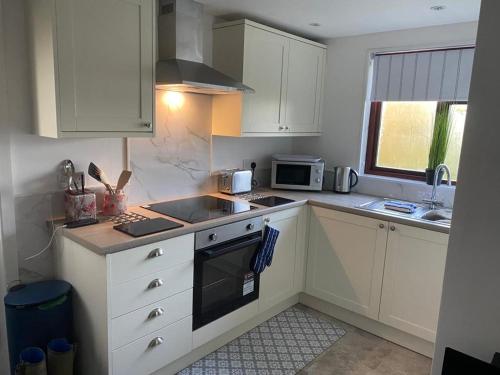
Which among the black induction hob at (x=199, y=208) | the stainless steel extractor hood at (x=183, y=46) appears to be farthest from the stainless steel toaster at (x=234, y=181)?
the stainless steel extractor hood at (x=183, y=46)

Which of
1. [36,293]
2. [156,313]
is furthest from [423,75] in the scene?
[36,293]

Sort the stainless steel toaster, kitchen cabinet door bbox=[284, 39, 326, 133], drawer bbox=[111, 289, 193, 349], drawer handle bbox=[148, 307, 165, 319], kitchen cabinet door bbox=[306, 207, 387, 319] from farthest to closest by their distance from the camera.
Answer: kitchen cabinet door bbox=[284, 39, 326, 133] → the stainless steel toaster → kitchen cabinet door bbox=[306, 207, 387, 319] → drawer handle bbox=[148, 307, 165, 319] → drawer bbox=[111, 289, 193, 349]

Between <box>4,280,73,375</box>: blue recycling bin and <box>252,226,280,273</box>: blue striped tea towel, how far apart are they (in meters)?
1.14

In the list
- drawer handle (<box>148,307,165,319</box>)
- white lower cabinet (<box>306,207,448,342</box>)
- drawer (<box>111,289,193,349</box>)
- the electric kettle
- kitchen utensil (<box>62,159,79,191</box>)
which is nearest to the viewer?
drawer (<box>111,289,193,349</box>)

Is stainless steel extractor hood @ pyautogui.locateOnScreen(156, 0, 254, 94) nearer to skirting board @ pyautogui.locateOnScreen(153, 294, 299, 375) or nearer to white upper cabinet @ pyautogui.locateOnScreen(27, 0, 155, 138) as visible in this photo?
white upper cabinet @ pyautogui.locateOnScreen(27, 0, 155, 138)

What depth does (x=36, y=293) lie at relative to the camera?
194 centimetres

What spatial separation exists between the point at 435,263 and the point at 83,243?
206 centimetres

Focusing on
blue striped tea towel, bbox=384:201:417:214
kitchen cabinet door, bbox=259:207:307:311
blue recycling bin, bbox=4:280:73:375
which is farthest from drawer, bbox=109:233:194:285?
blue striped tea towel, bbox=384:201:417:214

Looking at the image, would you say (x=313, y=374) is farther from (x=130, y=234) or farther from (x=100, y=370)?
(x=130, y=234)

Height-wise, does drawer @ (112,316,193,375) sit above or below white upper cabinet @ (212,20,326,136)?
below

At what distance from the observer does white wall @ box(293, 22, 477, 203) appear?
3.09 metres

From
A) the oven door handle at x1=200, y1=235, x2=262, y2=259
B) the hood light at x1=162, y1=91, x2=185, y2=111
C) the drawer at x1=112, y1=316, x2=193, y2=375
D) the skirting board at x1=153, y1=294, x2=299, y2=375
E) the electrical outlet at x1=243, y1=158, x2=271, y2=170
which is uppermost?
the hood light at x1=162, y1=91, x2=185, y2=111

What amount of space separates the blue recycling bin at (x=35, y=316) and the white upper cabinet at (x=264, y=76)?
5.10ft

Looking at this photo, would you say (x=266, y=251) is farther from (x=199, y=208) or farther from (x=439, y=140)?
(x=439, y=140)
